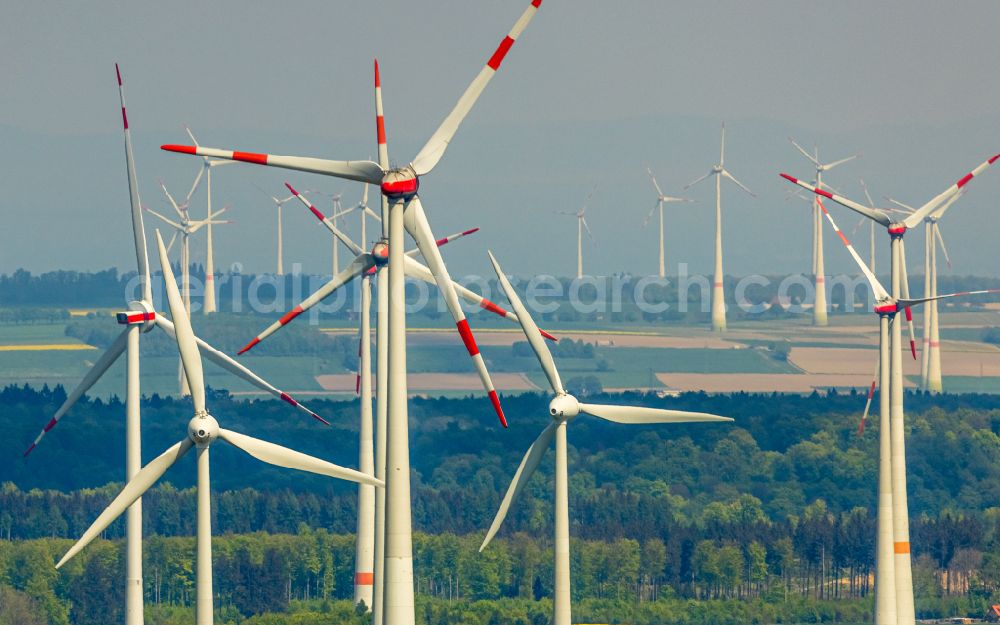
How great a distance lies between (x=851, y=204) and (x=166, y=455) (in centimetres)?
4852

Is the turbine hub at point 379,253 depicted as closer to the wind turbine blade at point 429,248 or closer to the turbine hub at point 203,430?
the turbine hub at point 203,430

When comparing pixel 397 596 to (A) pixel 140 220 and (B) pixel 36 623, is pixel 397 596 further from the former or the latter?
(B) pixel 36 623

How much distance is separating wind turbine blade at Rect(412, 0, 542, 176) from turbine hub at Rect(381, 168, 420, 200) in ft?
5.20

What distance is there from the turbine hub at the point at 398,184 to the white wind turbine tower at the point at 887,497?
48.3 metres

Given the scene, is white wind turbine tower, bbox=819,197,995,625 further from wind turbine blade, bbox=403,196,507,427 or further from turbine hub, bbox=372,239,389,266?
wind turbine blade, bbox=403,196,507,427

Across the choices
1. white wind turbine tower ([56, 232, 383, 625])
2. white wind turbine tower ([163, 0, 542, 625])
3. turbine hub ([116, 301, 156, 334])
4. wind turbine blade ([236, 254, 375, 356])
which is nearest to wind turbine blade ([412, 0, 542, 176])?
white wind turbine tower ([163, 0, 542, 625])

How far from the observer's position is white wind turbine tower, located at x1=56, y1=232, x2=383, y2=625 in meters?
86.2

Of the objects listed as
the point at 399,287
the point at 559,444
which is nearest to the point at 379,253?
the point at 559,444

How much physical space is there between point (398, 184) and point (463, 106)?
6.21 m

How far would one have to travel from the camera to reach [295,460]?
8462 cm

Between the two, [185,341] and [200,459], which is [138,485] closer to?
[200,459]

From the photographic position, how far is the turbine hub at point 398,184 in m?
76.7

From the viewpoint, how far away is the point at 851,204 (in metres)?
123

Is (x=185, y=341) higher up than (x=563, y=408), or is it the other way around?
(x=185, y=341)
